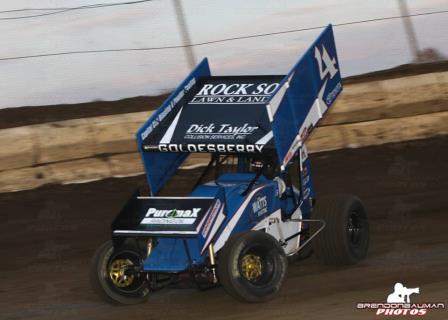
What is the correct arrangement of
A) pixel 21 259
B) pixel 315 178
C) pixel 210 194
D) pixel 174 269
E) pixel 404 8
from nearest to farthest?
pixel 174 269
pixel 210 194
pixel 21 259
pixel 315 178
pixel 404 8

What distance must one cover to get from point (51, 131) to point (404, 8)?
5456mm

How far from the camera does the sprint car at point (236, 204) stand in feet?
27.9

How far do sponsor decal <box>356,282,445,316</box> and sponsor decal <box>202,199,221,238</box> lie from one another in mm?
1337

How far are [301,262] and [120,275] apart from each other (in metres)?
1.87

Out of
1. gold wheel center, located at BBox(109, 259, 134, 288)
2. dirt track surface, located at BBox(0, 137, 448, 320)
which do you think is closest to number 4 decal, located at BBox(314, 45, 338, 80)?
dirt track surface, located at BBox(0, 137, 448, 320)

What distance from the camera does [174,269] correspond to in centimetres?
847

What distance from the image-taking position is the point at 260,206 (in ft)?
29.7

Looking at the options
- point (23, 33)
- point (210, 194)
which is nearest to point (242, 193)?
point (210, 194)

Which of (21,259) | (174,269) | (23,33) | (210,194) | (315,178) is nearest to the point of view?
(174,269)

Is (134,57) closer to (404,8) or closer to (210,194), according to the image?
(404,8)

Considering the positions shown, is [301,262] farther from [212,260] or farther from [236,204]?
[212,260]

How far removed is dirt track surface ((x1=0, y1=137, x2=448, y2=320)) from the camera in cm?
841

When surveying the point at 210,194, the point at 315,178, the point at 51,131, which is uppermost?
the point at 210,194

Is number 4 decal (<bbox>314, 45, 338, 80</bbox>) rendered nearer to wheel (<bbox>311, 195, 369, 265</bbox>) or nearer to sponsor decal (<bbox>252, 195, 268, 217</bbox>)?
wheel (<bbox>311, 195, 369, 265</bbox>)
